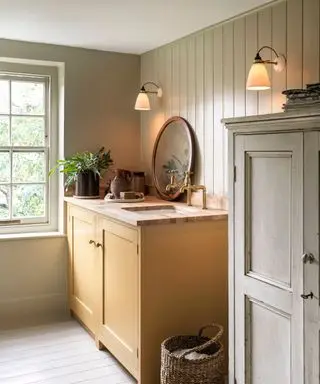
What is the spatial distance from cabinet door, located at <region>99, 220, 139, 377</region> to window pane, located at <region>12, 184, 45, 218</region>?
1.15m

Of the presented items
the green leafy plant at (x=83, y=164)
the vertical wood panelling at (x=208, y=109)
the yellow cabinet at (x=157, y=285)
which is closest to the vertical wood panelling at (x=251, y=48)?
the vertical wood panelling at (x=208, y=109)

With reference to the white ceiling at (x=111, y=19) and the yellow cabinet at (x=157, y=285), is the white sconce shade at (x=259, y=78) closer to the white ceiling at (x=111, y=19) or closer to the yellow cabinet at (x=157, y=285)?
the white ceiling at (x=111, y=19)

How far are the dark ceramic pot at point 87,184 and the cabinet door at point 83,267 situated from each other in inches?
6.0

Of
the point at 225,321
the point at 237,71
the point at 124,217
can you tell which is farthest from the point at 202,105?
the point at 225,321

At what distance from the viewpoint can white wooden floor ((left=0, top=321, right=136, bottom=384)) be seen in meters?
2.91

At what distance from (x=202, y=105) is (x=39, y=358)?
6.55 ft

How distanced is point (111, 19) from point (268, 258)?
6.41ft

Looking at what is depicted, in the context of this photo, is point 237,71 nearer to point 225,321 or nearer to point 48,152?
point 225,321

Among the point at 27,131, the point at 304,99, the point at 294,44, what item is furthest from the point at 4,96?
the point at 304,99

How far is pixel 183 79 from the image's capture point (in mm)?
3590

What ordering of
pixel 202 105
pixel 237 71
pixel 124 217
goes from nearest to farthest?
pixel 124 217 < pixel 237 71 < pixel 202 105

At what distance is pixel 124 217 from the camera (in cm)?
278

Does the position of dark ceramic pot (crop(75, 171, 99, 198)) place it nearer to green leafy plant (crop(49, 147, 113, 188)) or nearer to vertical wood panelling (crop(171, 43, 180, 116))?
green leafy plant (crop(49, 147, 113, 188))

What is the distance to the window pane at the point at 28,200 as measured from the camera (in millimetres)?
4066
